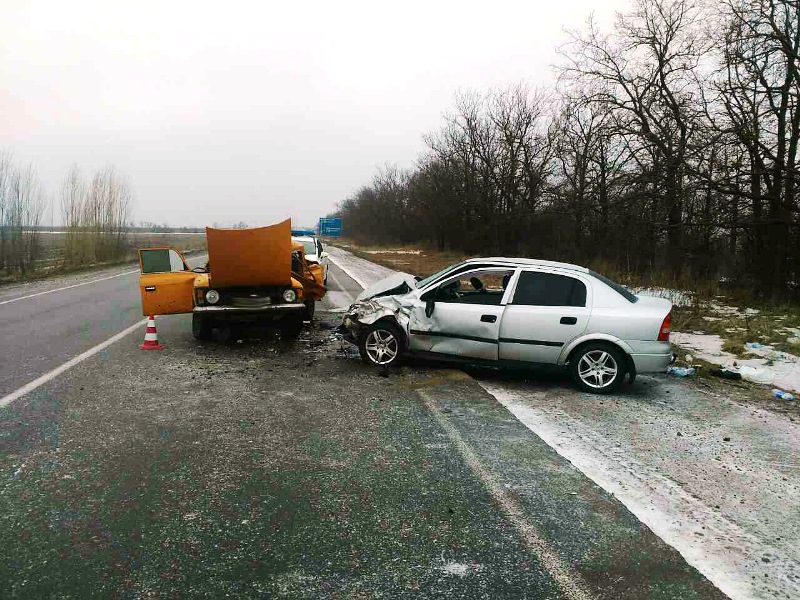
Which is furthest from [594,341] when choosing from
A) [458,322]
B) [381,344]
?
[381,344]

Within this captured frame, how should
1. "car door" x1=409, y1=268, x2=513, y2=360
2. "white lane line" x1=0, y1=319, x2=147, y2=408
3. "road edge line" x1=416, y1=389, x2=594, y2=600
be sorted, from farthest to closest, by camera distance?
"car door" x1=409, y1=268, x2=513, y2=360, "white lane line" x1=0, y1=319, x2=147, y2=408, "road edge line" x1=416, y1=389, x2=594, y2=600

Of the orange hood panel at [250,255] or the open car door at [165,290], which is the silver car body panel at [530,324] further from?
the open car door at [165,290]

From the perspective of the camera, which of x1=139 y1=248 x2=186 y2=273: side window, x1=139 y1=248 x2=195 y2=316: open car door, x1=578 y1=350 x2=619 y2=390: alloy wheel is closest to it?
x1=578 y1=350 x2=619 y2=390: alloy wheel

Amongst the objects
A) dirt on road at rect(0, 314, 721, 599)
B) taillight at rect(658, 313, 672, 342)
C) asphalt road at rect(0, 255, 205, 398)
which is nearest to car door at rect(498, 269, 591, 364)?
taillight at rect(658, 313, 672, 342)

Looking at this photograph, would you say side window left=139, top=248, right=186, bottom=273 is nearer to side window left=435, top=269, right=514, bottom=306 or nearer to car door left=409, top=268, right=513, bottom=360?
car door left=409, top=268, right=513, bottom=360

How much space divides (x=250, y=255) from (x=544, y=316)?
4.48 meters

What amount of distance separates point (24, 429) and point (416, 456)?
11.0 ft

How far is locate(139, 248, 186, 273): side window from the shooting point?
983 cm

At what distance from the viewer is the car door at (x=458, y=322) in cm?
725

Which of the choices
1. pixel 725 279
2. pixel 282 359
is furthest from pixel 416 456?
pixel 725 279

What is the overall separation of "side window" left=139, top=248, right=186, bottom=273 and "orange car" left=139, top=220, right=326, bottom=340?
0.11ft

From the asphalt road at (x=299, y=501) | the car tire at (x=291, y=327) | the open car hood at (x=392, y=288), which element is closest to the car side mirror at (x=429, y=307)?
the open car hood at (x=392, y=288)

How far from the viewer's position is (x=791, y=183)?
558 inches

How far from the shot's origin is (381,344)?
7.80 m
